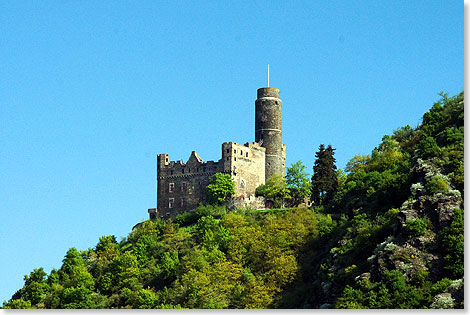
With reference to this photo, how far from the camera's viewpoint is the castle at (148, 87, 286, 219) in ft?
420

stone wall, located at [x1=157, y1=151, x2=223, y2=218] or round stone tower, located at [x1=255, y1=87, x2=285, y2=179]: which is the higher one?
round stone tower, located at [x1=255, y1=87, x2=285, y2=179]

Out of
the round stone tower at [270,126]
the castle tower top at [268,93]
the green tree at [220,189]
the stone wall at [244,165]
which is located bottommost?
the green tree at [220,189]

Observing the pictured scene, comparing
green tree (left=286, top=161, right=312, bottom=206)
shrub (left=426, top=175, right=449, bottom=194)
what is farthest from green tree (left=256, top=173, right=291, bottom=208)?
shrub (left=426, top=175, right=449, bottom=194)

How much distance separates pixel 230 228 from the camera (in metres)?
117

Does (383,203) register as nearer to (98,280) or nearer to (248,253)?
(248,253)

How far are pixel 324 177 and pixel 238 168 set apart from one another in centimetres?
1121

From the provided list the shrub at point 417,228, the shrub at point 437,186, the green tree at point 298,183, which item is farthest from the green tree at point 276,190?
the shrub at point 417,228

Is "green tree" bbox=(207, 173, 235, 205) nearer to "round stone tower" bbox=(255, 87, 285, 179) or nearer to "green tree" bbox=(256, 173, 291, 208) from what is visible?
"green tree" bbox=(256, 173, 291, 208)

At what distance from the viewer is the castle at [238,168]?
12788cm

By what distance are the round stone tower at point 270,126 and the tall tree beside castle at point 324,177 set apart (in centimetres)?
1048

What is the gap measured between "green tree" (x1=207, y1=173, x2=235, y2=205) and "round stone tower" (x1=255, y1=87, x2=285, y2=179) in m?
7.37

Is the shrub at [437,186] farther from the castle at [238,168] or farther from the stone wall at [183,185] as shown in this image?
the stone wall at [183,185]

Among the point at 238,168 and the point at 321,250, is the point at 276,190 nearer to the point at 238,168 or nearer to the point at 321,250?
the point at 238,168

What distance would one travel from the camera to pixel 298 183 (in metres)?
128
